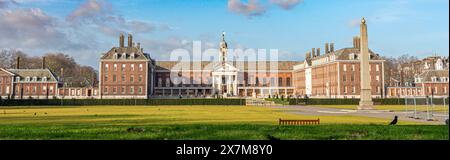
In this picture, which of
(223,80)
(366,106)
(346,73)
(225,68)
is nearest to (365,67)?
(366,106)

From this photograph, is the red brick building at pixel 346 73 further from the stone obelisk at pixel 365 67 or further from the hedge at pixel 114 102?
the stone obelisk at pixel 365 67

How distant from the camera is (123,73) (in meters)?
82.8

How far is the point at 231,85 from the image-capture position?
99.3 m

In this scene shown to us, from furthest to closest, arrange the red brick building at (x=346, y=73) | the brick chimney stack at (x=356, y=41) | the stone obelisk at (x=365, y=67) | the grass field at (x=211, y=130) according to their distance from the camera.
A: the brick chimney stack at (x=356, y=41)
the red brick building at (x=346, y=73)
the stone obelisk at (x=365, y=67)
the grass field at (x=211, y=130)

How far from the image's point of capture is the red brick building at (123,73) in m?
82.4

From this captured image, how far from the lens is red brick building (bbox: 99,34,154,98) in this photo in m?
82.4

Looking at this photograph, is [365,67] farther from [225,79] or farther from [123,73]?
[225,79]

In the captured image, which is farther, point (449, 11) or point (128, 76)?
point (128, 76)

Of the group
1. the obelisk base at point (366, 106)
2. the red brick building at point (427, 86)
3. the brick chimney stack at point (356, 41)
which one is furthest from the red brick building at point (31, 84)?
the red brick building at point (427, 86)

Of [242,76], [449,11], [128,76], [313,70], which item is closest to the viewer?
[449,11]
